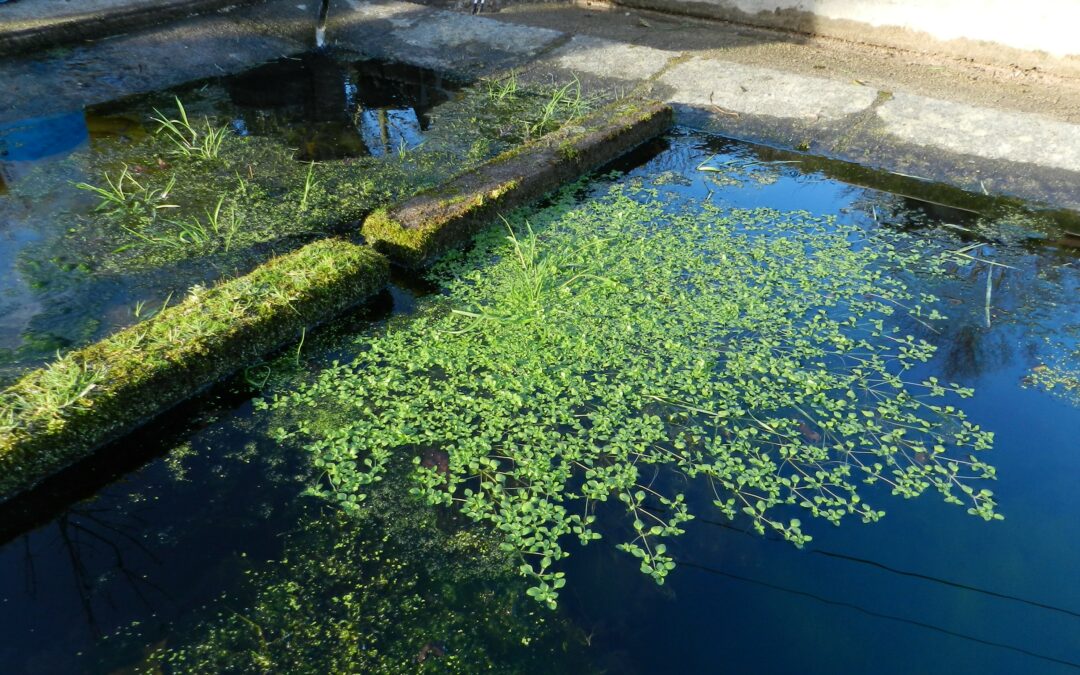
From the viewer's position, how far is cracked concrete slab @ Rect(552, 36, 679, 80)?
194 inches

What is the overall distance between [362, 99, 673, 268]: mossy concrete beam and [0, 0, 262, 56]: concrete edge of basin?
9.39ft

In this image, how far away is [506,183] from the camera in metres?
3.48

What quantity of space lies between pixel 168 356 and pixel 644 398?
1.48m

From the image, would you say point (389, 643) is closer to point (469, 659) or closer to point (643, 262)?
point (469, 659)

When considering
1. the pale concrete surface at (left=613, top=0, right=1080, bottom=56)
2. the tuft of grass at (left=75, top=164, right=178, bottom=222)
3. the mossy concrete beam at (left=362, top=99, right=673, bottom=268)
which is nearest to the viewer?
the mossy concrete beam at (left=362, top=99, right=673, bottom=268)

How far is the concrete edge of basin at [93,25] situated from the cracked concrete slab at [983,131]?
437 centimetres

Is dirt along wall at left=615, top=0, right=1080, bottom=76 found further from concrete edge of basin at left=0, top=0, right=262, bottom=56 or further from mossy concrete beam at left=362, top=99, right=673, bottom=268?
concrete edge of basin at left=0, top=0, right=262, bottom=56

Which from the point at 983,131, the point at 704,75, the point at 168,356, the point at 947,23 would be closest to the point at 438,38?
the point at 704,75

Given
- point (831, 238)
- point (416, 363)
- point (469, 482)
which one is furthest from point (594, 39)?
point (469, 482)

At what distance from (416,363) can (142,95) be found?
294cm

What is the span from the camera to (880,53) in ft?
16.7

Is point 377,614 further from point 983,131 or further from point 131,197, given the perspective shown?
point 983,131

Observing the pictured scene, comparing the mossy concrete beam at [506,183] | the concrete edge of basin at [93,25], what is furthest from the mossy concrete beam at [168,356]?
the concrete edge of basin at [93,25]

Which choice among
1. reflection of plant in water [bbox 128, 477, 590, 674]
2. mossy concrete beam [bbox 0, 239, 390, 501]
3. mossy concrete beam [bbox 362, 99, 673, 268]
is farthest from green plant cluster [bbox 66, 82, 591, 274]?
reflection of plant in water [bbox 128, 477, 590, 674]
